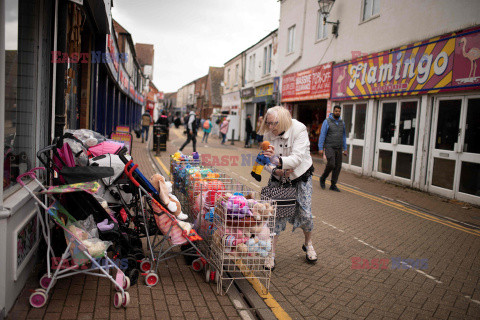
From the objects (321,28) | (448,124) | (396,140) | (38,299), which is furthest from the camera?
(321,28)

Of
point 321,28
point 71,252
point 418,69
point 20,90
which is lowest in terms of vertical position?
point 71,252

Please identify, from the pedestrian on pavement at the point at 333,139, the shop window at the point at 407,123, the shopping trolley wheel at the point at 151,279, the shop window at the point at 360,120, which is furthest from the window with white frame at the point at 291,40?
the shopping trolley wheel at the point at 151,279

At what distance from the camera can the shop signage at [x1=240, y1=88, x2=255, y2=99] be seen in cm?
2662

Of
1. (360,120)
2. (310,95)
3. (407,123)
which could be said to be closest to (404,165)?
(407,123)

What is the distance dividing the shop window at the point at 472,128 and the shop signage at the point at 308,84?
23.7 ft

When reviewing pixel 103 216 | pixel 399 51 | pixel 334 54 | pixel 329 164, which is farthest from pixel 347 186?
pixel 103 216

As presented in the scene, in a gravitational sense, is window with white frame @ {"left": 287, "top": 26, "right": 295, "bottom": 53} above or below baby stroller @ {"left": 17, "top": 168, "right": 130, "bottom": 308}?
above

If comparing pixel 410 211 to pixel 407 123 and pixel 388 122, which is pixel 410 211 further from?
pixel 388 122

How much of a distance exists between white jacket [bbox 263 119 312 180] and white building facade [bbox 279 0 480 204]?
6.40 m

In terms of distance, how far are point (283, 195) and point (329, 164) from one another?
5754 millimetres

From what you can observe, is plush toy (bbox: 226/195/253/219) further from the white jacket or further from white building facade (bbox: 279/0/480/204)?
white building facade (bbox: 279/0/480/204)

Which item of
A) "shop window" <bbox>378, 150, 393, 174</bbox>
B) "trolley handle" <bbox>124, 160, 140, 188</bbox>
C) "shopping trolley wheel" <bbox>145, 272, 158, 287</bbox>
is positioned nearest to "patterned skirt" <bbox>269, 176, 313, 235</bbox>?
"shopping trolley wheel" <bbox>145, 272, 158, 287</bbox>

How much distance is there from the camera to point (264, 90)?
80.1 feet

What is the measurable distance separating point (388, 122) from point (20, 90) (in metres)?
10.9
